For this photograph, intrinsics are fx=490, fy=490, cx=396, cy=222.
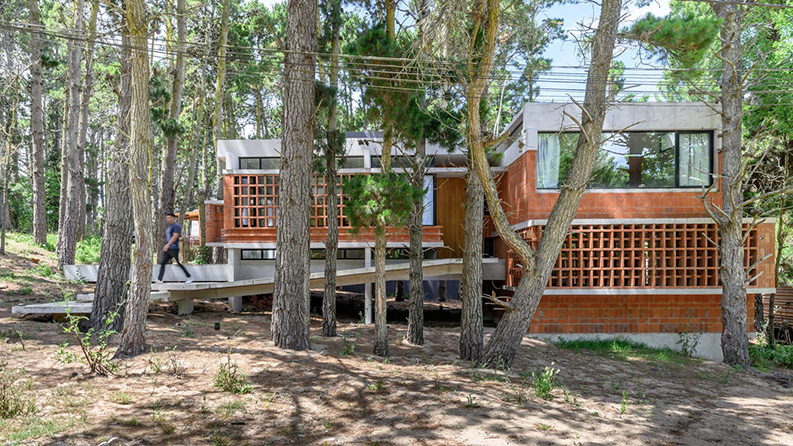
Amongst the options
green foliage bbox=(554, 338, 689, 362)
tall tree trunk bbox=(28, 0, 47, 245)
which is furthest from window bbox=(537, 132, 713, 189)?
tall tree trunk bbox=(28, 0, 47, 245)

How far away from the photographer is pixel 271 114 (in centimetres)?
2708

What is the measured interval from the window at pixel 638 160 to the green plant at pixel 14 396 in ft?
33.7

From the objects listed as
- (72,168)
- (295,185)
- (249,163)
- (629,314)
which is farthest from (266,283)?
(629,314)

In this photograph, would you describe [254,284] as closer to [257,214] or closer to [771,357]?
[257,214]

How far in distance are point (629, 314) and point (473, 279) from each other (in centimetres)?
Result: 513

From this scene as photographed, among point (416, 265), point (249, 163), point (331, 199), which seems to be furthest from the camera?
point (249, 163)

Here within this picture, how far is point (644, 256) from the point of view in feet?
37.5

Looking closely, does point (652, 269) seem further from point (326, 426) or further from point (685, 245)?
point (326, 426)

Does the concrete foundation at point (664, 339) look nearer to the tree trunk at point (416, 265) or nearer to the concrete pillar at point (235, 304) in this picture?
the tree trunk at point (416, 265)

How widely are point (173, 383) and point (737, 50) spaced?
1258cm

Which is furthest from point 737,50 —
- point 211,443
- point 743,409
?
point 211,443

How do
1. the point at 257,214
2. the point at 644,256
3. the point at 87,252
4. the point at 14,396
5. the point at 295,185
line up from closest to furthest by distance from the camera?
the point at 14,396
the point at 295,185
the point at 644,256
the point at 257,214
the point at 87,252

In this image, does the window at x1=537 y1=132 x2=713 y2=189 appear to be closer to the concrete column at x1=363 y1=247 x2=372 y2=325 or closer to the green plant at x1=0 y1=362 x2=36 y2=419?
the concrete column at x1=363 y1=247 x2=372 y2=325

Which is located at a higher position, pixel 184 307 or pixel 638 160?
pixel 638 160
